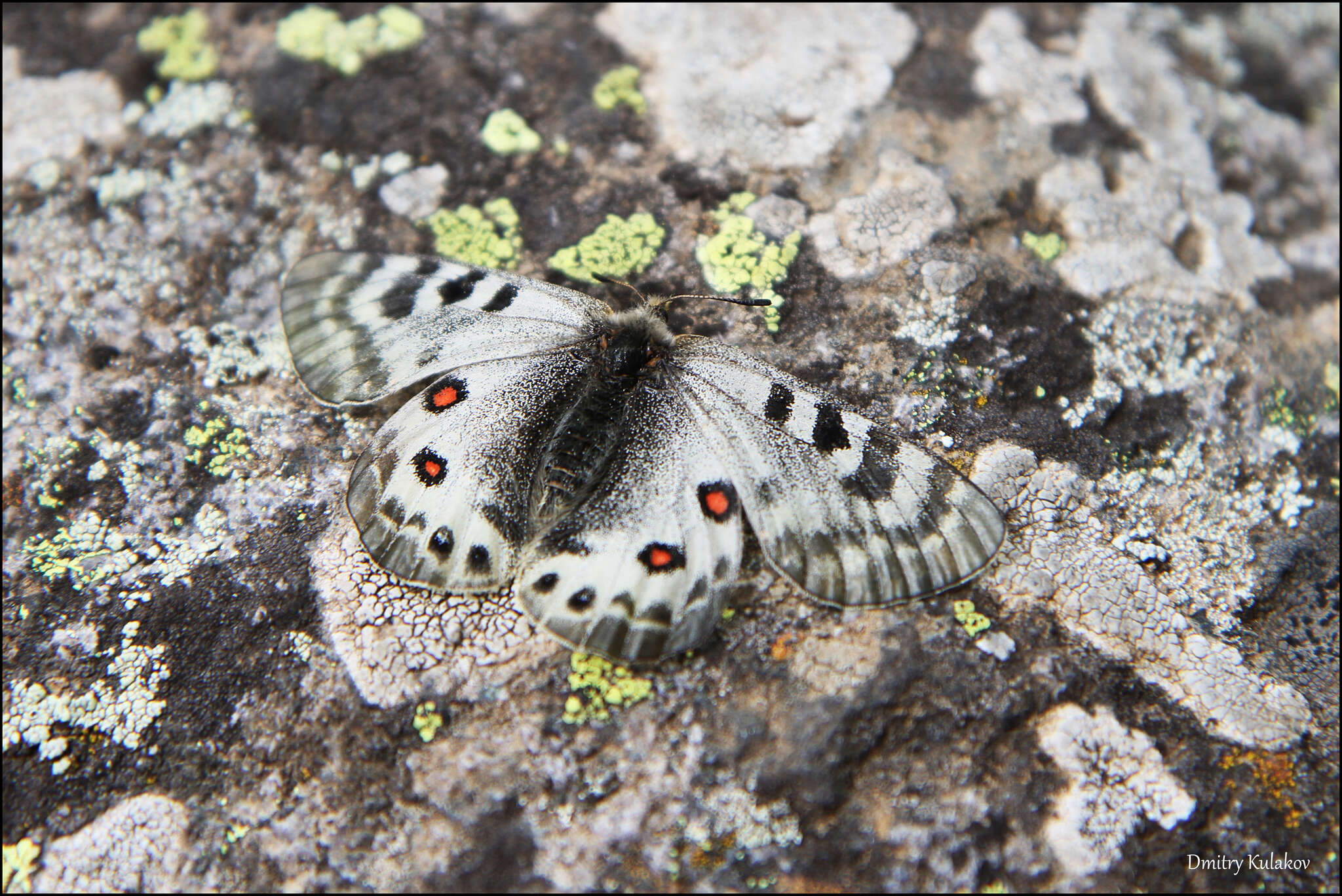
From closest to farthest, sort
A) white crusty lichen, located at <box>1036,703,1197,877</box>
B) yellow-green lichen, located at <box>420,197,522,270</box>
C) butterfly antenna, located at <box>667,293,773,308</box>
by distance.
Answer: white crusty lichen, located at <box>1036,703,1197,877</box>, butterfly antenna, located at <box>667,293,773,308</box>, yellow-green lichen, located at <box>420,197,522,270</box>

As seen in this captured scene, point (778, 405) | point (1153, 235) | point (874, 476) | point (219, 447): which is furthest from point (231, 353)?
point (1153, 235)

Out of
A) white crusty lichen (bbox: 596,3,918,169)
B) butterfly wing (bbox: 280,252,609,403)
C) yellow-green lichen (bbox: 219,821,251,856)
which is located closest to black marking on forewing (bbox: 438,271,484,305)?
butterfly wing (bbox: 280,252,609,403)

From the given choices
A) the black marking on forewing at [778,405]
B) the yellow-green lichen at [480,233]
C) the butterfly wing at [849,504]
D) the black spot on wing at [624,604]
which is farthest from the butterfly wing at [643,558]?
the yellow-green lichen at [480,233]

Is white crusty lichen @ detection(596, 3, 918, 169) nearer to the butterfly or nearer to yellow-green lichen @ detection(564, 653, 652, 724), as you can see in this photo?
the butterfly

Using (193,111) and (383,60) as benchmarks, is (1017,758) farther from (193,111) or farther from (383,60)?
(193,111)

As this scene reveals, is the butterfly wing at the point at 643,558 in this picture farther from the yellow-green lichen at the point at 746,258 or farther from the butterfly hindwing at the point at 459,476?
the yellow-green lichen at the point at 746,258

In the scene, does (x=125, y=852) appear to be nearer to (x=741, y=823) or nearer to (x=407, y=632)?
(x=407, y=632)

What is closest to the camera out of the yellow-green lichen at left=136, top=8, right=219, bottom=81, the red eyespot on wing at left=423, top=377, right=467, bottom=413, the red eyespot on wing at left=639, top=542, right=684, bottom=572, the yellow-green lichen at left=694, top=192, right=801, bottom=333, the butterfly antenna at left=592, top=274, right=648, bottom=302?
the red eyespot on wing at left=639, top=542, right=684, bottom=572
